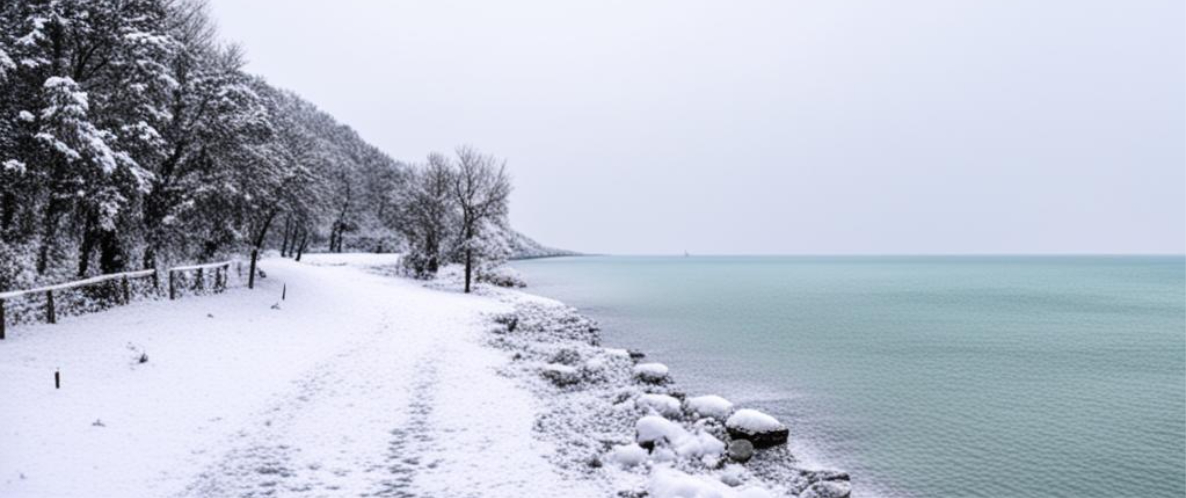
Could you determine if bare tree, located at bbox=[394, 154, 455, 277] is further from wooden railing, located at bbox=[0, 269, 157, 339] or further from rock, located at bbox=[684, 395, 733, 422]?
rock, located at bbox=[684, 395, 733, 422]

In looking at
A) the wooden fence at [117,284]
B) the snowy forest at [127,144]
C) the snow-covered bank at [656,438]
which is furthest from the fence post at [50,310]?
the snow-covered bank at [656,438]

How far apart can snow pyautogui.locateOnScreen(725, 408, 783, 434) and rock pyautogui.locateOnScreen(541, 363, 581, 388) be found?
5.94 metres

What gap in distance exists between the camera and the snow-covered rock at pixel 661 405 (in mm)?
17016

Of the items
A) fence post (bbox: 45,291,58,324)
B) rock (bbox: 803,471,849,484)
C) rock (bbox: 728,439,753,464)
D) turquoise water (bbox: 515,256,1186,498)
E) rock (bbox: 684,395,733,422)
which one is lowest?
turquoise water (bbox: 515,256,1186,498)

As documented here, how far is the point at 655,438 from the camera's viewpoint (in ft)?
46.8

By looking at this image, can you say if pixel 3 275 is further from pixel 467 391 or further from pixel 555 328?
pixel 555 328

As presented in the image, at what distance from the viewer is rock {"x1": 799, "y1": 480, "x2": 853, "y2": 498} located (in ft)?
41.8

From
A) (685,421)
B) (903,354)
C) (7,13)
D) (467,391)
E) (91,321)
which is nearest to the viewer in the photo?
(685,421)

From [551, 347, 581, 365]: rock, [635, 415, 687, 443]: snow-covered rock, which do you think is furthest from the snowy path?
[635, 415, 687, 443]: snow-covered rock

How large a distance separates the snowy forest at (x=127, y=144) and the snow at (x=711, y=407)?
21980mm

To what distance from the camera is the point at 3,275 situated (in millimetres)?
21969

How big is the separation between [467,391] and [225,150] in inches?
911

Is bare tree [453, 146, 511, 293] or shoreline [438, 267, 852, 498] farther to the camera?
bare tree [453, 146, 511, 293]

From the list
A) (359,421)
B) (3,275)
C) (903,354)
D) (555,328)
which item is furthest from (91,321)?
(903,354)
